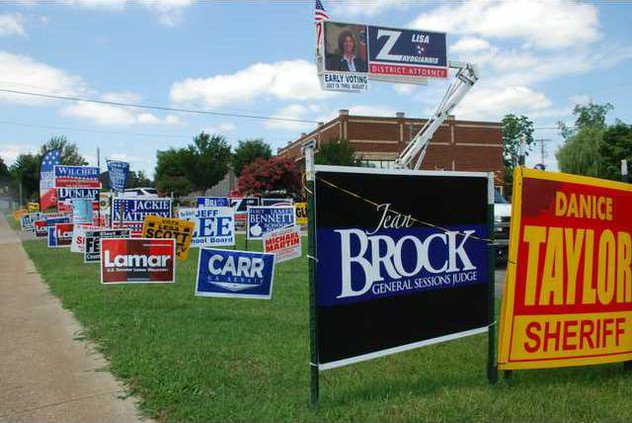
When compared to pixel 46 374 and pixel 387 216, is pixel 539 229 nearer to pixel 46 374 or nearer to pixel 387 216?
pixel 387 216

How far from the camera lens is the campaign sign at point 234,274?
27.9 feet

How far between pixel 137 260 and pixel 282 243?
313 cm

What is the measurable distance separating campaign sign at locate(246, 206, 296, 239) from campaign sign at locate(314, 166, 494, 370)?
12.7 m

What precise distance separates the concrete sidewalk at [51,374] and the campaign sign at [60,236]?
1212 cm

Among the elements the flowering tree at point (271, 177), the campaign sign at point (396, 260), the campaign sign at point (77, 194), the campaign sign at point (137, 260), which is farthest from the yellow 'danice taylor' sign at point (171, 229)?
the flowering tree at point (271, 177)

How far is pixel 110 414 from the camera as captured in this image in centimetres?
440

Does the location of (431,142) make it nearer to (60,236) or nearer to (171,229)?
(60,236)

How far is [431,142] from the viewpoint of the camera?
6038cm

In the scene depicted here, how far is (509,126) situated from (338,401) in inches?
3381

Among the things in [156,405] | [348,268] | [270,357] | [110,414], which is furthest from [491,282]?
[110,414]

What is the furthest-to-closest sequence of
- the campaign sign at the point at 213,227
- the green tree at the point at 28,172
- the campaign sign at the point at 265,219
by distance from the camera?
the green tree at the point at 28,172 → the campaign sign at the point at 265,219 → the campaign sign at the point at 213,227

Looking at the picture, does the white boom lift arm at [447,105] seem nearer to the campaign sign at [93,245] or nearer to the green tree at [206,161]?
the campaign sign at [93,245]

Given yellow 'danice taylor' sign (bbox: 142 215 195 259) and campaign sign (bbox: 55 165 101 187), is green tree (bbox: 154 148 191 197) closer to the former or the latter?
campaign sign (bbox: 55 165 101 187)

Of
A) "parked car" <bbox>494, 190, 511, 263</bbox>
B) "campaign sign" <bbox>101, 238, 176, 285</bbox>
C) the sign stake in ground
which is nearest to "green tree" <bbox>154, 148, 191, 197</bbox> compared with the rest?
"parked car" <bbox>494, 190, 511, 263</bbox>
